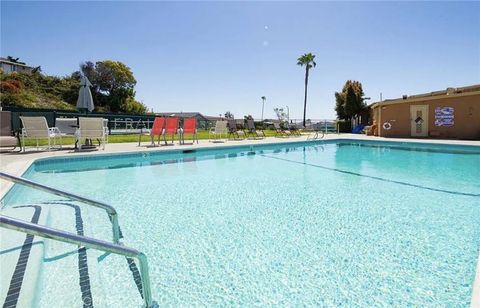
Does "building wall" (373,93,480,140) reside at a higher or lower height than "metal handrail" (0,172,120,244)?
higher

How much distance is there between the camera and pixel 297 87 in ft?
103

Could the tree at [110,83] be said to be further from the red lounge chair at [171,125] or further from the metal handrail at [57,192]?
the metal handrail at [57,192]

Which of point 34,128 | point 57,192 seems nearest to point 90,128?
point 34,128

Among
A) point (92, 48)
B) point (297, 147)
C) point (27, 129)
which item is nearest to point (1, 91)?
point (92, 48)

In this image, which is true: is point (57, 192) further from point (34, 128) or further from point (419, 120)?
point (419, 120)

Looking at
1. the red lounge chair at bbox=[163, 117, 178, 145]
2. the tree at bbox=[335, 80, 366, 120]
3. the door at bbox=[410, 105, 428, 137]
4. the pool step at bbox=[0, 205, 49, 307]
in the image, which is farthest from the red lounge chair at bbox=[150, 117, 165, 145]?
the tree at bbox=[335, 80, 366, 120]

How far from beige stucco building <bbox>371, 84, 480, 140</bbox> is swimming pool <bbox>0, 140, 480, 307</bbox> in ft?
36.2

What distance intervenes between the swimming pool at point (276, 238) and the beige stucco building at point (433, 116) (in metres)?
11.0

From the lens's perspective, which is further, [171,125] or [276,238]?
[171,125]

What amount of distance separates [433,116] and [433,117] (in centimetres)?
6

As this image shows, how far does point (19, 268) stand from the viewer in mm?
1897

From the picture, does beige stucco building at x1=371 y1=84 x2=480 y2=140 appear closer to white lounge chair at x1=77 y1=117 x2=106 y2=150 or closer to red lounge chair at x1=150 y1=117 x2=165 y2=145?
red lounge chair at x1=150 y1=117 x2=165 y2=145

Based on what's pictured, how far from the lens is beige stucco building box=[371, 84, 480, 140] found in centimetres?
1435

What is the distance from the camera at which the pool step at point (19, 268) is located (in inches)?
63.1
